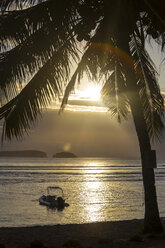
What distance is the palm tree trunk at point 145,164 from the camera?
10664mm

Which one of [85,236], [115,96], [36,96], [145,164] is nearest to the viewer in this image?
[36,96]

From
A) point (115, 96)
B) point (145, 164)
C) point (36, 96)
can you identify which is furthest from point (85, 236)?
point (115, 96)

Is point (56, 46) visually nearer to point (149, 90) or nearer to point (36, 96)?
point (36, 96)

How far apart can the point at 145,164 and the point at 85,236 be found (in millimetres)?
2645

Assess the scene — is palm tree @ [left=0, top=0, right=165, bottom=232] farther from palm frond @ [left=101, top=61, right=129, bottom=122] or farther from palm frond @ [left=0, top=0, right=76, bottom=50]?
palm frond @ [left=101, top=61, right=129, bottom=122]

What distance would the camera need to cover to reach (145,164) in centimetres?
1055

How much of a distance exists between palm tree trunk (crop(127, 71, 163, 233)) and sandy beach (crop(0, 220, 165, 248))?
0.51m

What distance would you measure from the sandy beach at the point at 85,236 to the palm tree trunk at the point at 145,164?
507 mm

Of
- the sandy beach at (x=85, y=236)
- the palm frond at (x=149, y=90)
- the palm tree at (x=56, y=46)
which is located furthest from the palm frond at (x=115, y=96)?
the sandy beach at (x=85, y=236)

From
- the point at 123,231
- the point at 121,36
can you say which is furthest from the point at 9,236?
the point at 121,36

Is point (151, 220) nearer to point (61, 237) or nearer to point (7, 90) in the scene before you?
point (61, 237)

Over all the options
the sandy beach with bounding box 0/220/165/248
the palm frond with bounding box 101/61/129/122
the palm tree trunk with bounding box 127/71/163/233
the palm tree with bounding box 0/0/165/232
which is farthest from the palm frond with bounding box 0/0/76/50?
the sandy beach with bounding box 0/220/165/248

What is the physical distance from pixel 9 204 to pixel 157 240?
23.6 meters

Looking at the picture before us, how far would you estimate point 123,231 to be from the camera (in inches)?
469
